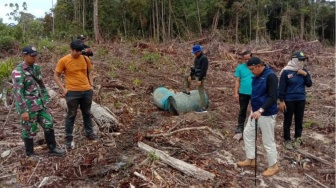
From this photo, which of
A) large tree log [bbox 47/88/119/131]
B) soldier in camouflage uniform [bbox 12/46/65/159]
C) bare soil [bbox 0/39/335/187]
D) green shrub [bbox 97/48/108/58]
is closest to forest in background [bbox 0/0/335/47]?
green shrub [bbox 97/48/108/58]

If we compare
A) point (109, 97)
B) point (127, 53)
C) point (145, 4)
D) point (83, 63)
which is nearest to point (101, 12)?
point (145, 4)

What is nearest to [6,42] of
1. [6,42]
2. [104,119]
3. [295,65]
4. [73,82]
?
[6,42]

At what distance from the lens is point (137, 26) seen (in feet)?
105

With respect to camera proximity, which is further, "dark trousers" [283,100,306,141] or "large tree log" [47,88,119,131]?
"large tree log" [47,88,119,131]

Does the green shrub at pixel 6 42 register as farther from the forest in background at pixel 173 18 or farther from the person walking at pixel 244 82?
the person walking at pixel 244 82

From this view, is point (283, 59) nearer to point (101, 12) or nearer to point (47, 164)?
point (47, 164)

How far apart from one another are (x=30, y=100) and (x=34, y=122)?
1.07ft

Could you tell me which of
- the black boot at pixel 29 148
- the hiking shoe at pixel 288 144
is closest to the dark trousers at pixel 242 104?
the hiking shoe at pixel 288 144

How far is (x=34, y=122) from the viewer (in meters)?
4.63

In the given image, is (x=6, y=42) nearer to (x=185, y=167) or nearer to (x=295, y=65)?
(x=185, y=167)

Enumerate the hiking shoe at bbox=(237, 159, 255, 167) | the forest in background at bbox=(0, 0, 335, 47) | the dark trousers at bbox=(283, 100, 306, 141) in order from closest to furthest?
the hiking shoe at bbox=(237, 159, 255, 167)
the dark trousers at bbox=(283, 100, 306, 141)
the forest in background at bbox=(0, 0, 335, 47)

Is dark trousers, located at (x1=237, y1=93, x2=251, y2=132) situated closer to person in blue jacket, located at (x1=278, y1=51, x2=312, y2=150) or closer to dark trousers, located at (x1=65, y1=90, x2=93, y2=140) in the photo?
person in blue jacket, located at (x1=278, y1=51, x2=312, y2=150)

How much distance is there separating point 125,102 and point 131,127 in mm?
1497

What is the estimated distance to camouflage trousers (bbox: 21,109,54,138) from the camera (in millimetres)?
4586
